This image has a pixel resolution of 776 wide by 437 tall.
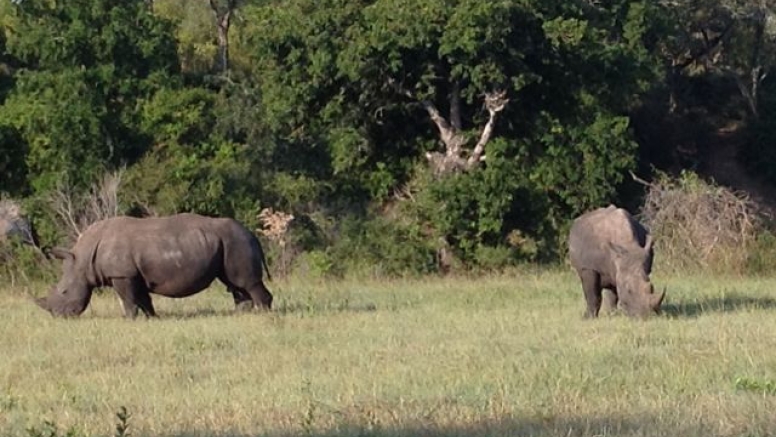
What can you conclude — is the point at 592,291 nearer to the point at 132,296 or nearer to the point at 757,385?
the point at 132,296

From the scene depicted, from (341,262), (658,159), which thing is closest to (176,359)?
(341,262)

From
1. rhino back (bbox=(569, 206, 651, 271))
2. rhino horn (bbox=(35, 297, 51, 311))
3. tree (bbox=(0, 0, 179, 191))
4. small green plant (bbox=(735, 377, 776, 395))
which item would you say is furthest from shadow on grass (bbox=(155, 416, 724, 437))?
tree (bbox=(0, 0, 179, 191))

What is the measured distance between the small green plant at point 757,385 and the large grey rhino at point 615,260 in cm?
611

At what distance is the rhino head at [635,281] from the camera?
59.3 ft

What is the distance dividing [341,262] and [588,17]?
27.9 feet

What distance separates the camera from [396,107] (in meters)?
32.5

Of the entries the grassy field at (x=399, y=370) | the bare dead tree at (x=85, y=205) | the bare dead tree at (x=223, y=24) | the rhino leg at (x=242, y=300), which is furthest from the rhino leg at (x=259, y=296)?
the bare dead tree at (x=223, y=24)

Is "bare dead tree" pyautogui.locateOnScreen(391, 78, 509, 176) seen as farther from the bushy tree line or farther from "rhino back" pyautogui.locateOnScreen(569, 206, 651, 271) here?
"rhino back" pyautogui.locateOnScreen(569, 206, 651, 271)

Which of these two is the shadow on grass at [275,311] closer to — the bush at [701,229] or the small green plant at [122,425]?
the bush at [701,229]

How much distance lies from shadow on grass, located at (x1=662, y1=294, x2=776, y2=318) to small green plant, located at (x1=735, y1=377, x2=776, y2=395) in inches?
261

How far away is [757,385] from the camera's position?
37.9 ft

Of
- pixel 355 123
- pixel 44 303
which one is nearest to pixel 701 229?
pixel 355 123

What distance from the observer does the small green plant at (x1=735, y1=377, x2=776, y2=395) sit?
37.4 ft

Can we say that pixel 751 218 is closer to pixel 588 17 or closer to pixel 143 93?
pixel 588 17
